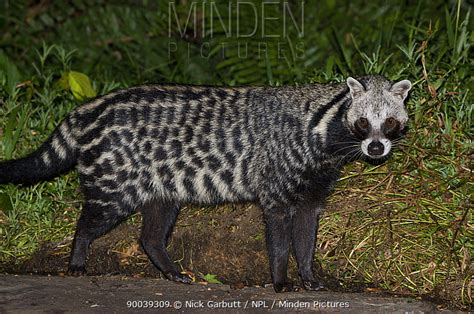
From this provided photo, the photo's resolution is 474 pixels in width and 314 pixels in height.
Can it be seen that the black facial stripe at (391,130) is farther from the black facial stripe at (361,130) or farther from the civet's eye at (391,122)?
the black facial stripe at (361,130)

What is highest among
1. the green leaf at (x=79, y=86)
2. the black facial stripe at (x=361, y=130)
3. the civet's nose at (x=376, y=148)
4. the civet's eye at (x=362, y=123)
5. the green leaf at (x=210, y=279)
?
the green leaf at (x=79, y=86)

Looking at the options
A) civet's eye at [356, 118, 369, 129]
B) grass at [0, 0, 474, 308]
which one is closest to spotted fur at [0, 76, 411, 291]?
civet's eye at [356, 118, 369, 129]

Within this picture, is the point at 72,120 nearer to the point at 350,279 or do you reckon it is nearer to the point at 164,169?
the point at 164,169

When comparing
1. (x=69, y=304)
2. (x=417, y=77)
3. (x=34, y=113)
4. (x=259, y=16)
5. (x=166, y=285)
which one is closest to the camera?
(x=69, y=304)

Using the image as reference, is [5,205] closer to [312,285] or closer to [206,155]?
[206,155]

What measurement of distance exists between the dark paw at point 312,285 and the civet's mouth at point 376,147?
1.12m

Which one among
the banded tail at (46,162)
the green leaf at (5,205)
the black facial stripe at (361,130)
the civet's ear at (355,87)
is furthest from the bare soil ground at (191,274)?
the civet's ear at (355,87)

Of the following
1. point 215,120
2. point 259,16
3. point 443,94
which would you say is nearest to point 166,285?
point 215,120

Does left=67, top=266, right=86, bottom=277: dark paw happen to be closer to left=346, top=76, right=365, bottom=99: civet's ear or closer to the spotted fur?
the spotted fur

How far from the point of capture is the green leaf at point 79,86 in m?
10.2

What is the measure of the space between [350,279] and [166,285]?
1.47 meters

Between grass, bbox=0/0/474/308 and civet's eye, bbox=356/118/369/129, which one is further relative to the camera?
grass, bbox=0/0/474/308

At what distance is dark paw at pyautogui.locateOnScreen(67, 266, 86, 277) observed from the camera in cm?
799

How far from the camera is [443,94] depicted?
28.9 ft
